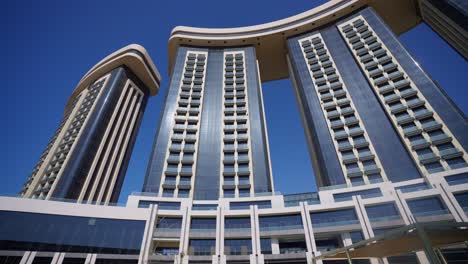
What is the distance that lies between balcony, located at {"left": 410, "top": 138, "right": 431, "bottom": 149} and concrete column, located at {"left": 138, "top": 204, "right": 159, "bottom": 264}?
4607cm

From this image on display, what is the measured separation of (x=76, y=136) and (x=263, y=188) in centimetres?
5511

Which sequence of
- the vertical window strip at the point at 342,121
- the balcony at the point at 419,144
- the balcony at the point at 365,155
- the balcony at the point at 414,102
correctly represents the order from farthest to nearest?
1. the balcony at the point at 414,102
2. the balcony at the point at 365,155
3. the vertical window strip at the point at 342,121
4. the balcony at the point at 419,144

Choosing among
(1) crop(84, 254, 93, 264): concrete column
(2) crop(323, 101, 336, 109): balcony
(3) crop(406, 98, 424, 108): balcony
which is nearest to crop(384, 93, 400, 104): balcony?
(3) crop(406, 98, 424, 108): balcony

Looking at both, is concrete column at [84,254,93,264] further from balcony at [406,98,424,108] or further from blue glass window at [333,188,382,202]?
balcony at [406,98,424,108]

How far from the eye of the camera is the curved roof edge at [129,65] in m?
81.8

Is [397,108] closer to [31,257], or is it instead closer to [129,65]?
[31,257]

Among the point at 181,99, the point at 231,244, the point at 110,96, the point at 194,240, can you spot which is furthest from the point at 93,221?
the point at 110,96

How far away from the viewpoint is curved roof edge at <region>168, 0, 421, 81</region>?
226ft

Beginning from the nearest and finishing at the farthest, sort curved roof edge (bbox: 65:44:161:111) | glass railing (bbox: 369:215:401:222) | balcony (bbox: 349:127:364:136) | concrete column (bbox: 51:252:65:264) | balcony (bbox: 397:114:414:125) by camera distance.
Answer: glass railing (bbox: 369:215:401:222), concrete column (bbox: 51:252:65:264), balcony (bbox: 397:114:414:125), balcony (bbox: 349:127:364:136), curved roof edge (bbox: 65:44:161:111)

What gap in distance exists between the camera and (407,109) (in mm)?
44812

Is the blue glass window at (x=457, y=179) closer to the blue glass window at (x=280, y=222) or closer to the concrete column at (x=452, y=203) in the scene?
the concrete column at (x=452, y=203)

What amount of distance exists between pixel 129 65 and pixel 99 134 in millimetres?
31724

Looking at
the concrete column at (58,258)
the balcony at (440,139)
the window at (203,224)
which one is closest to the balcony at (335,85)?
the balcony at (440,139)

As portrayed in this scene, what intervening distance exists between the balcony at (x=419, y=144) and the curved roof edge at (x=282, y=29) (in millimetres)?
48688
